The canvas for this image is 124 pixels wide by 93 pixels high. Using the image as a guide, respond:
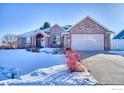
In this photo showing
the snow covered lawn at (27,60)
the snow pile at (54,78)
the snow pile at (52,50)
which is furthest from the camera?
the snow pile at (52,50)

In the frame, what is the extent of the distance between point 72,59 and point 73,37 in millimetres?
481

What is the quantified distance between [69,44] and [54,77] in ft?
2.24

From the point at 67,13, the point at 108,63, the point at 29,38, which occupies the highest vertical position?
the point at 67,13

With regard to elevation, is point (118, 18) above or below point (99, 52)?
above

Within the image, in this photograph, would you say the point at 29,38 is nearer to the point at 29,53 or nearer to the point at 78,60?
the point at 29,53

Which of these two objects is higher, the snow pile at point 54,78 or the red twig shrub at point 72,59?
the red twig shrub at point 72,59

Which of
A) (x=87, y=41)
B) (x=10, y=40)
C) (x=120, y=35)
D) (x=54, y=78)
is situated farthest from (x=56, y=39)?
(x=120, y=35)

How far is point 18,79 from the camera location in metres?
6.94

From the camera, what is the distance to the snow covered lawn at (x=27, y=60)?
6977 millimetres

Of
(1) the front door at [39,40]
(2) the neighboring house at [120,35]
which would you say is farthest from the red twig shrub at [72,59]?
(2) the neighboring house at [120,35]

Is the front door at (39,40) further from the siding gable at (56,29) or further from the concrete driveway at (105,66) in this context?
the concrete driveway at (105,66)

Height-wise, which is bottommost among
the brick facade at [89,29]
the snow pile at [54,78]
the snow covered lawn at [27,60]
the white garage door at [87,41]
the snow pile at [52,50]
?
the snow pile at [54,78]

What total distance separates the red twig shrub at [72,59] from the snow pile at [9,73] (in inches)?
35.6
